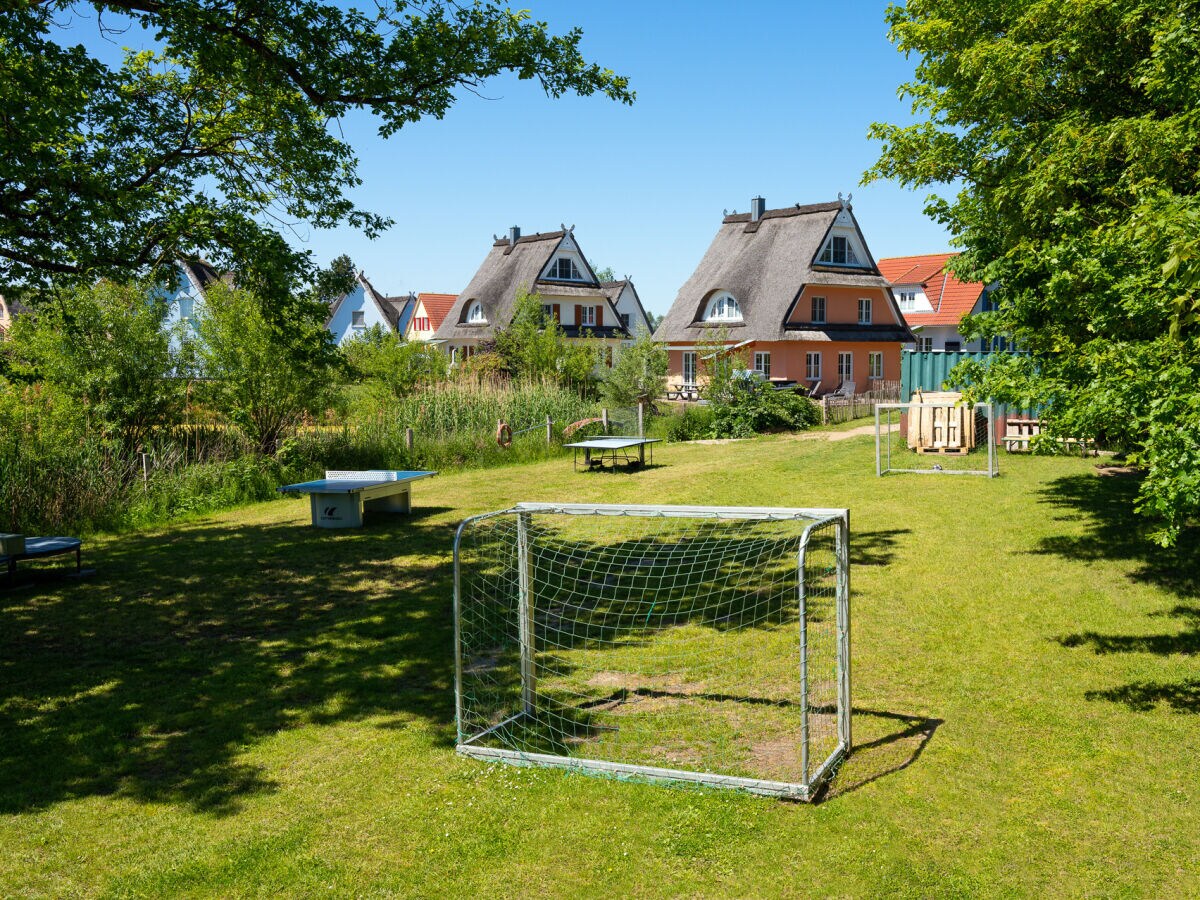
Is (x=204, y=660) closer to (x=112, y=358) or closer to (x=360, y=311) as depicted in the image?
(x=112, y=358)

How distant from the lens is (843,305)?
40719 mm

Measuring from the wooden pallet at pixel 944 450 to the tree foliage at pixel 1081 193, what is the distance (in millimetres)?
6463

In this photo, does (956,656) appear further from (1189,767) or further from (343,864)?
(343,864)

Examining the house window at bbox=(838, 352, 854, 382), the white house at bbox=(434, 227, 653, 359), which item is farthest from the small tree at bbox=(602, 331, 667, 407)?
the white house at bbox=(434, 227, 653, 359)

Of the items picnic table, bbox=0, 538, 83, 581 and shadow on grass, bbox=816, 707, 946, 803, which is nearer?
shadow on grass, bbox=816, 707, 946, 803

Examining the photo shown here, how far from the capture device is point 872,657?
824cm

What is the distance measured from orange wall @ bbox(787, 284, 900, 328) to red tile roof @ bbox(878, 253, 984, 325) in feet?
33.4

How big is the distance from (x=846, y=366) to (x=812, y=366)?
66.3 inches

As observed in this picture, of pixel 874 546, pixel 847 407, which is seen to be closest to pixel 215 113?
pixel 874 546

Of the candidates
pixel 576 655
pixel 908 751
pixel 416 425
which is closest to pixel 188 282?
pixel 416 425

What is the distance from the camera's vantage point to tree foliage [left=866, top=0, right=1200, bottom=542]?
650cm

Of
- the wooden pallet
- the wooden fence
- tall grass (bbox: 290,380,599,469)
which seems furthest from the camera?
the wooden fence

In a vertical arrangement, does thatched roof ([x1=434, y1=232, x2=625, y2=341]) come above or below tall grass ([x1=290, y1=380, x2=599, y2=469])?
above

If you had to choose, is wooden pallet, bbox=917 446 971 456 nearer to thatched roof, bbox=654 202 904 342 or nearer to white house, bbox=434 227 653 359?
thatched roof, bbox=654 202 904 342
